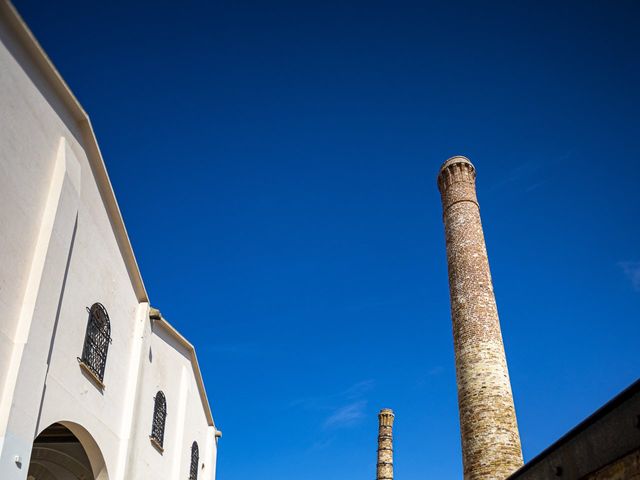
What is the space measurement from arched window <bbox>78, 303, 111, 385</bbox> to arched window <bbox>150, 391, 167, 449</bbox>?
9.68 ft

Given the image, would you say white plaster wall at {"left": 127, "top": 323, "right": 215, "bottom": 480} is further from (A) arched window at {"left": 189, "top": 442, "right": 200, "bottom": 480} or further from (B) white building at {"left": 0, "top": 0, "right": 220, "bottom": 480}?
(A) arched window at {"left": 189, "top": 442, "right": 200, "bottom": 480}

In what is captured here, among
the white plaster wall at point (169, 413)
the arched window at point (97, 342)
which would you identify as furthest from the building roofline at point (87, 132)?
the arched window at point (97, 342)

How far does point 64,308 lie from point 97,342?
1485 mm

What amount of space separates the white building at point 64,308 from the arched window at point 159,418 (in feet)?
0.14

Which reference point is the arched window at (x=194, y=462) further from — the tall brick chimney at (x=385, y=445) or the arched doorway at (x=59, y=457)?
the tall brick chimney at (x=385, y=445)

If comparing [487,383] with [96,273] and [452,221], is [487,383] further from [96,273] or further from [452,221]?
[96,273]

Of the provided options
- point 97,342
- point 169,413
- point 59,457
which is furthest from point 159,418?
point 97,342

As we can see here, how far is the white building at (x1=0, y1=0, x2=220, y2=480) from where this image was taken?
7727 millimetres

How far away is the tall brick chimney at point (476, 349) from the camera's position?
13.9 metres

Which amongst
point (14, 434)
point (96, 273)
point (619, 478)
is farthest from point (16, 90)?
point (619, 478)

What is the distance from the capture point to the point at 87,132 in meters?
10.2

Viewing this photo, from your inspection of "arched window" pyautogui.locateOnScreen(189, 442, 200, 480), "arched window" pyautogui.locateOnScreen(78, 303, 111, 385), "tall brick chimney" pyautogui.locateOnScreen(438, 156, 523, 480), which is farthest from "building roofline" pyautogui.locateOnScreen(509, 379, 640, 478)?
"arched window" pyautogui.locateOnScreen(189, 442, 200, 480)

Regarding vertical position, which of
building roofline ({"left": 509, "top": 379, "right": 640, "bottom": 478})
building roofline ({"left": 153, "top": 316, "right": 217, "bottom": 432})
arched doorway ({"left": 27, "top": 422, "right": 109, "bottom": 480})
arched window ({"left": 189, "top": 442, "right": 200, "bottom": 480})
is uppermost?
building roofline ({"left": 153, "top": 316, "right": 217, "bottom": 432})

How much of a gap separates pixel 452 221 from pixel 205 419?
9.13 m
